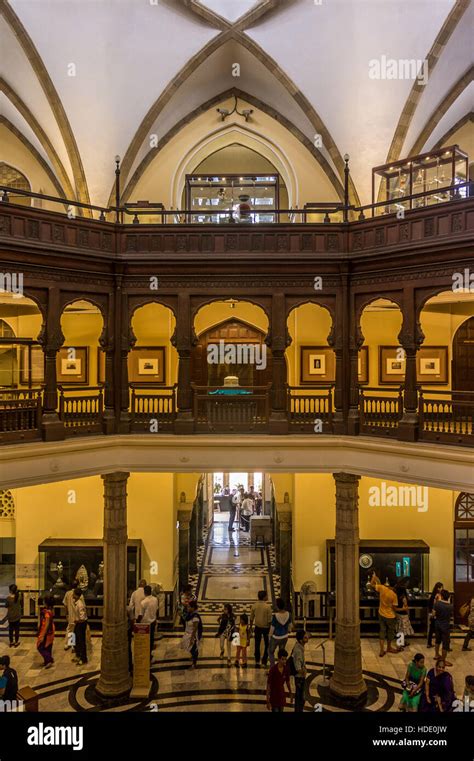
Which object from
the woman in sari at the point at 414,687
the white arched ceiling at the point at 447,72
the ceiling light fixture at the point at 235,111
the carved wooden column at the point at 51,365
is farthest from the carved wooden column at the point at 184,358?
the white arched ceiling at the point at 447,72

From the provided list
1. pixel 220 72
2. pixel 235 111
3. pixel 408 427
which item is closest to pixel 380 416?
pixel 408 427

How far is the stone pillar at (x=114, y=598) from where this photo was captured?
955cm

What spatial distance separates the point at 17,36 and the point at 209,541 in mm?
14770

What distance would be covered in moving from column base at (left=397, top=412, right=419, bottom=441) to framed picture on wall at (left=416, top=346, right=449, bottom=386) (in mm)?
4029

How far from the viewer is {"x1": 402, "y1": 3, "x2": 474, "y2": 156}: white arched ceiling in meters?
10.6

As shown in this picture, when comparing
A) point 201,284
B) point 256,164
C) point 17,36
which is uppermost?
point 17,36

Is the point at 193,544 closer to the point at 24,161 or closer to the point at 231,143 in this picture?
the point at 231,143

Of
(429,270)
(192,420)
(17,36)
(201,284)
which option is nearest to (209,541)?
(192,420)

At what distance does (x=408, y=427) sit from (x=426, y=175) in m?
4.81

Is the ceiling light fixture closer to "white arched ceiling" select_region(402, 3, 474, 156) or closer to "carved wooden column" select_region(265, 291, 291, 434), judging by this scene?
"white arched ceiling" select_region(402, 3, 474, 156)

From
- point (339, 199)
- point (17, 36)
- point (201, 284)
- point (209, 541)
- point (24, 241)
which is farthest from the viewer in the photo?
point (209, 541)

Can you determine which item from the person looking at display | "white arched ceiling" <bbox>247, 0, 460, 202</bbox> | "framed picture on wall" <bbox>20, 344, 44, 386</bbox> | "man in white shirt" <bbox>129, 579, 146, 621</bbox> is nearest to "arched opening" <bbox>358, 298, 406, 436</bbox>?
"white arched ceiling" <bbox>247, 0, 460, 202</bbox>
